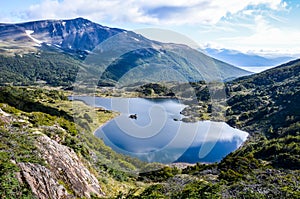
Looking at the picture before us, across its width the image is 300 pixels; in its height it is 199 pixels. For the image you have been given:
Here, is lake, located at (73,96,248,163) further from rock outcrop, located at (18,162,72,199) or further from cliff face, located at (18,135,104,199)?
rock outcrop, located at (18,162,72,199)

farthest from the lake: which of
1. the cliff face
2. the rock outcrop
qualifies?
the rock outcrop

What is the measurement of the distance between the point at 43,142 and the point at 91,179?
16.0ft

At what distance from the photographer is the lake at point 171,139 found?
214ft

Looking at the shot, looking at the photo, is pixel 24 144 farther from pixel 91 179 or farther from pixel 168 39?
pixel 168 39

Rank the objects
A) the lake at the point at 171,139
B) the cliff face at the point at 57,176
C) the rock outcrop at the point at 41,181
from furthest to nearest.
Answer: the lake at the point at 171,139 → the cliff face at the point at 57,176 → the rock outcrop at the point at 41,181

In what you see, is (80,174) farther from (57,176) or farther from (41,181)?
(41,181)

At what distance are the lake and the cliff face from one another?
121 ft

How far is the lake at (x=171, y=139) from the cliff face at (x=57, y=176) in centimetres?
3675

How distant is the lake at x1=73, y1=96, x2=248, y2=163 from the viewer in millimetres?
65125

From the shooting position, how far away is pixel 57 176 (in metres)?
18.6

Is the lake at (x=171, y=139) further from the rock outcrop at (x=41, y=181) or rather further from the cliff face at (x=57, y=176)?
the rock outcrop at (x=41, y=181)

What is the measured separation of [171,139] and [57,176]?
59.8 metres

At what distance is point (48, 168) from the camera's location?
18297 millimetres

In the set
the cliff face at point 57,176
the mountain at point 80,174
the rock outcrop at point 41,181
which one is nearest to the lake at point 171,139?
the mountain at point 80,174
